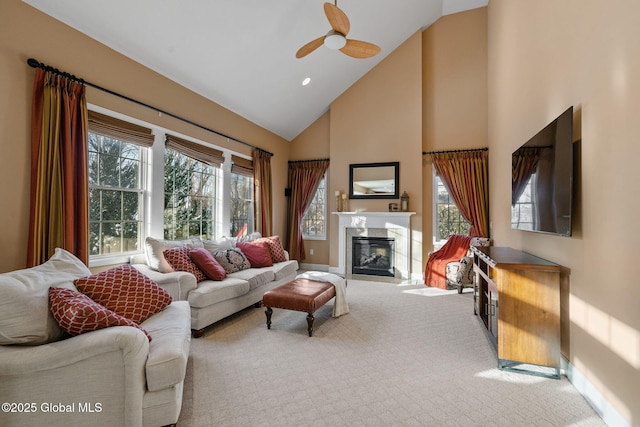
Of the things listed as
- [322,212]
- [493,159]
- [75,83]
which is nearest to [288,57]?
[75,83]

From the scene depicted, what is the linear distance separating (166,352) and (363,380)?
1.41m

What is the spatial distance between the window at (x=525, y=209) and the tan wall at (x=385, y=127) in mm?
2352

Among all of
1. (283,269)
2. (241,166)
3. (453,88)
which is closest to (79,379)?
(283,269)

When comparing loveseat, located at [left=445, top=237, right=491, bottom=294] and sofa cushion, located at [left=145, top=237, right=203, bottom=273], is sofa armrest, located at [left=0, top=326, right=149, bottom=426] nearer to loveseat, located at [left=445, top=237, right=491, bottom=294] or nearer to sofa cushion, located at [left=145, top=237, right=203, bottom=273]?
sofa cushion, located at [left=145, top=237, right=203, bottom=273]

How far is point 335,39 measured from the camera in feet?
10.6

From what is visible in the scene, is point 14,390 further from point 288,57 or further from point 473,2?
point 473,2

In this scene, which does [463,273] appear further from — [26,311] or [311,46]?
[26,311]

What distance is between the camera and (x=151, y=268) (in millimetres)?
3359

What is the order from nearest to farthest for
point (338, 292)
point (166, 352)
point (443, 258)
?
1. point (166, 352)
2. point (338, 292)
3. point (443, 258)

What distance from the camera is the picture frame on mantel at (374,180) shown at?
19.5 feet

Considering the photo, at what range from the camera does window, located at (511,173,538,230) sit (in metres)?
2.95

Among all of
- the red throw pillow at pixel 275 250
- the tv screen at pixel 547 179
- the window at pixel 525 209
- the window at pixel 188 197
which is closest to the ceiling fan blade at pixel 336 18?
the tv screen at pixel 547 179

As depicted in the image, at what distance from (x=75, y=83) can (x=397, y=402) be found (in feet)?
12.5

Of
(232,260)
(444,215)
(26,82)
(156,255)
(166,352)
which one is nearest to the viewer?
(166,352)
